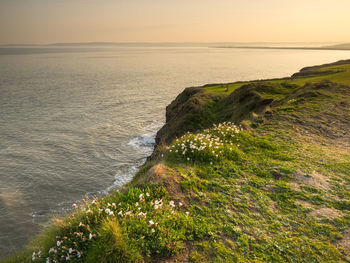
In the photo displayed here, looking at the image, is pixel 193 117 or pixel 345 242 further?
pixel 193 117

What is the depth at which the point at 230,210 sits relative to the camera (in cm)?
597

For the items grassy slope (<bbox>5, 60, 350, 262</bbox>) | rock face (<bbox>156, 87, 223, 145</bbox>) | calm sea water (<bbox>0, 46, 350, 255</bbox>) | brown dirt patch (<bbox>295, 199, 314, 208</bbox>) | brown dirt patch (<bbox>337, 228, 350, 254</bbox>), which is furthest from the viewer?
rock face (<bbox>156, 87, 223, 145</bbox>)

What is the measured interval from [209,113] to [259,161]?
15.2 metres

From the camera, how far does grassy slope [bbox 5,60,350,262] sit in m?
4.56

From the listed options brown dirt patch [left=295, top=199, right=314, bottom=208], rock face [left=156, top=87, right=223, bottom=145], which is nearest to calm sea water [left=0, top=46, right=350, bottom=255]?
rock face [left=156, top=87, right=223, bottom=145]

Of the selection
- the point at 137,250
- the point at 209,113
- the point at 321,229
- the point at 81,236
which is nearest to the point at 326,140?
the point at 321,229

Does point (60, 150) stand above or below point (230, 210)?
below

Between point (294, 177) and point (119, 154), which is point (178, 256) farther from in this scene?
point (119, 154)

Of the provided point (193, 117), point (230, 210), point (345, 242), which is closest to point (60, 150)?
point (193, 117)

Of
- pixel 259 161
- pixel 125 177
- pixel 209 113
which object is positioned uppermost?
pixel 259 161

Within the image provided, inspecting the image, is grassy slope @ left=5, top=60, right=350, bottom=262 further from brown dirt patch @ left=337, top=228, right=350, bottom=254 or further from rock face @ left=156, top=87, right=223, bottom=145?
rock face @ left=156, top=87, right=223, bottom=145

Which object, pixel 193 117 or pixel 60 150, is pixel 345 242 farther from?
pixel 60 150

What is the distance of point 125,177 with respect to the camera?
1944cm

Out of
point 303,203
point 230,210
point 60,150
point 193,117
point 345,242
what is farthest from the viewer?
point 60,150
